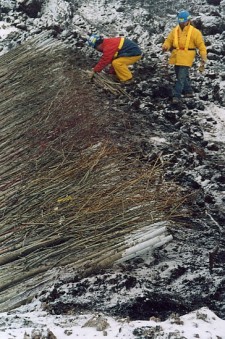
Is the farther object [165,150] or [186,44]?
[186,44]

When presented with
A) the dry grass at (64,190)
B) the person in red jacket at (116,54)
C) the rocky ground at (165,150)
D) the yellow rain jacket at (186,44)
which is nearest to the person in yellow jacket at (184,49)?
the yellow rain jacket at (186,44)

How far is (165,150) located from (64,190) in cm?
160

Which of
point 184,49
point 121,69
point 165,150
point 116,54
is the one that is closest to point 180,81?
point 184,49

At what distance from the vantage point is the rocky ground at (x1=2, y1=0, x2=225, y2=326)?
4355 mm

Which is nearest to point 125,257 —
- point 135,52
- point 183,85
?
point 183,85

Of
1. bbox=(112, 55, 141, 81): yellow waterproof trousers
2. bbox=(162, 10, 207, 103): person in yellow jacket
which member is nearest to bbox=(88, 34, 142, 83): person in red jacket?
bbox=(112, 55, 141, 81): yellow waterproof trousers

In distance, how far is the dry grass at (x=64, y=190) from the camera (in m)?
4.57

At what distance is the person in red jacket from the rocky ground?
258 millimetres

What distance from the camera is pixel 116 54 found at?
7.78m

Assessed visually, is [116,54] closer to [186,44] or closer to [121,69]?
[121,69]

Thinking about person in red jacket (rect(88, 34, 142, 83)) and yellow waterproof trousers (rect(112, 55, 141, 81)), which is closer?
person in red jacket (rect(88, 34, 142, 83))

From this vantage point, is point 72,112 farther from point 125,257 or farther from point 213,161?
point 125,257

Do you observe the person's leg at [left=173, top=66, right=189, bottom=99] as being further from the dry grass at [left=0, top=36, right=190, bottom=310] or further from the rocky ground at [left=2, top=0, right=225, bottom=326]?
the dry grass at [left=0, top=36, right=190, bottom=310]

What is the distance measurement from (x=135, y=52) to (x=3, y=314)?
4.91 metres
